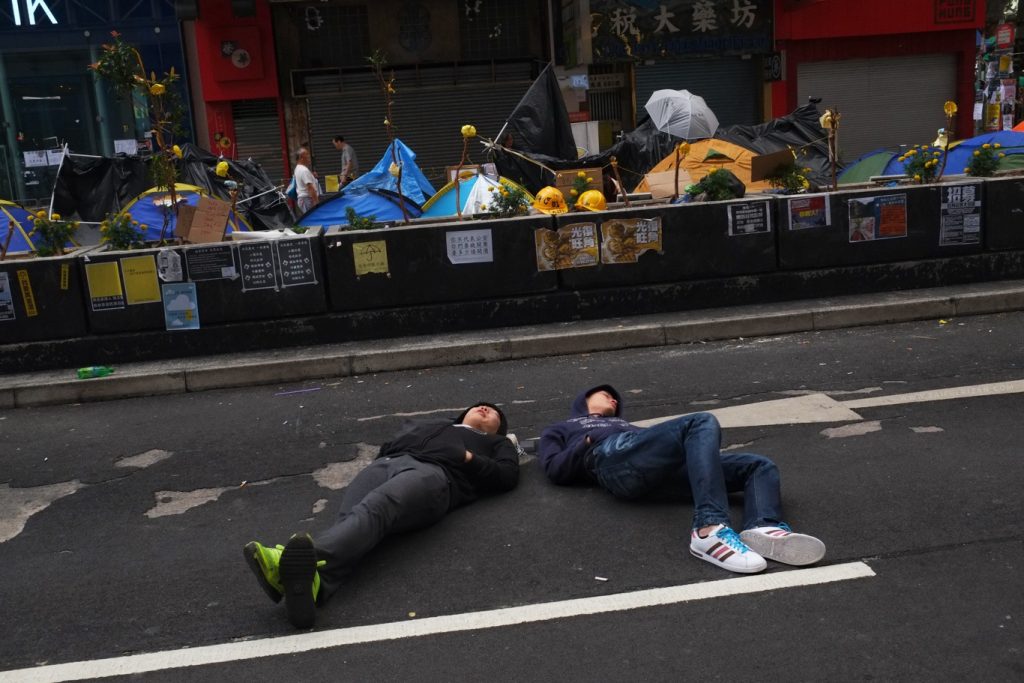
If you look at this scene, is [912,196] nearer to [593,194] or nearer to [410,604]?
[593,194]

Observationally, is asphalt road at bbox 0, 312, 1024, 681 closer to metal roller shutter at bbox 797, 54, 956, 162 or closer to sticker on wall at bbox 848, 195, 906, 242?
sticker on wall at bbox 848, 195, 906, 242

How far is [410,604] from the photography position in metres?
4.37

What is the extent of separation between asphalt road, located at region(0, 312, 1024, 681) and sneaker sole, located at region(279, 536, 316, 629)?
13cm

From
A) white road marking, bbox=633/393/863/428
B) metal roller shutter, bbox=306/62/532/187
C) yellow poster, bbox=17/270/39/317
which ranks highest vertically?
metal roller shutter, bbox=306/62/532/187

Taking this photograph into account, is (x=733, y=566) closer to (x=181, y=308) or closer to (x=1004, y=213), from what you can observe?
(x=181, y=308)

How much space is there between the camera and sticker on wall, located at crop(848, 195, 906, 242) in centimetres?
970

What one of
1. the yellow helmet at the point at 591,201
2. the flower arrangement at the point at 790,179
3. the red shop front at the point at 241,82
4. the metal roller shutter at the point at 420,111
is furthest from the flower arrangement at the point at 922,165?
the red shop front at the point at 241,82

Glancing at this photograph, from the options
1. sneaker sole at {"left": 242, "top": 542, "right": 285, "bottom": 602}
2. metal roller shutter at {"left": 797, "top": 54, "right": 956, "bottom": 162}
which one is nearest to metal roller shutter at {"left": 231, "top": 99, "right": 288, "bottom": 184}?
metal roller shutter at {"left": 797, "top": 54, "right": 956, "bottom": 162}

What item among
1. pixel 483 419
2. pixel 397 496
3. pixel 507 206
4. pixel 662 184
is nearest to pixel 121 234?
pixel 507 206

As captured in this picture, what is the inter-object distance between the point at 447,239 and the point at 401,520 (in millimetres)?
4837

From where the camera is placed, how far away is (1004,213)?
9.88 m

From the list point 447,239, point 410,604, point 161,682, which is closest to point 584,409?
point 410,604

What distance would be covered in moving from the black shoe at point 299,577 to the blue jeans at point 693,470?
1736 mm

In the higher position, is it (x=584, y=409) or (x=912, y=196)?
(x=912, y=196)
